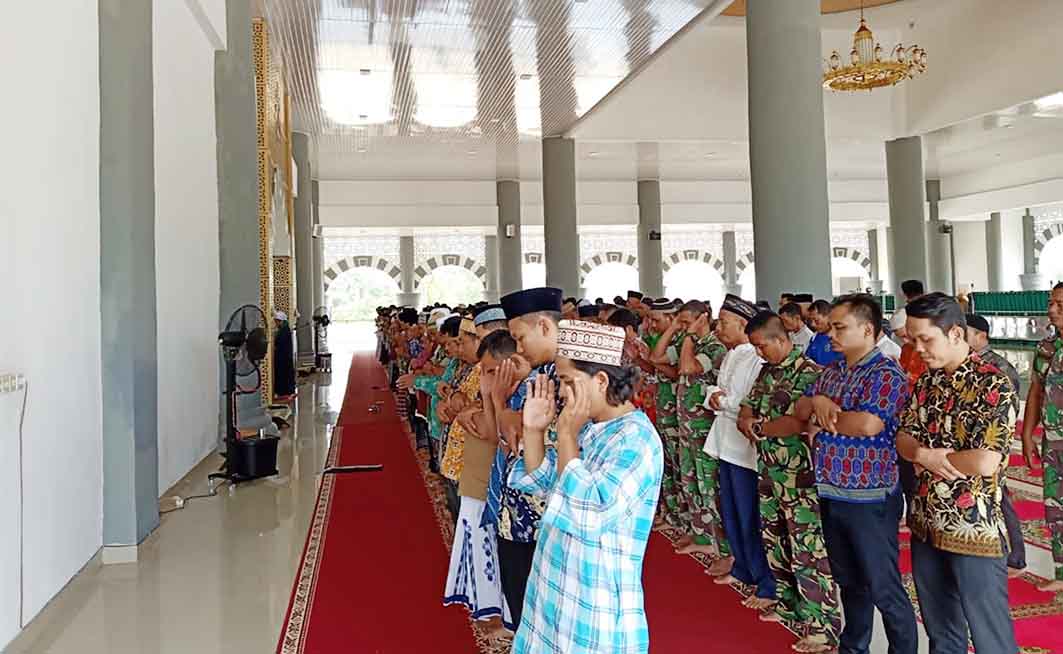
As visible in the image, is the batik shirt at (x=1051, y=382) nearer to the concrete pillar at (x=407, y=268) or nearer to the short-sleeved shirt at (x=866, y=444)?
the short-sleeved shirt at (x=866, y=444)

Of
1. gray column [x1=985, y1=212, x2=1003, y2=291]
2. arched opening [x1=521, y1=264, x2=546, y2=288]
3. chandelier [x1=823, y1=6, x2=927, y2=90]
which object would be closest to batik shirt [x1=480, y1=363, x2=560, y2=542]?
chandelier [x1=823, y1=6, x2=927, y2=90]

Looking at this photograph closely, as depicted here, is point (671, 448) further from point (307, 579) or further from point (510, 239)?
point (510, 239)

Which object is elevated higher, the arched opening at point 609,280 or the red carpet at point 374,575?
the arched opening at point 609,280

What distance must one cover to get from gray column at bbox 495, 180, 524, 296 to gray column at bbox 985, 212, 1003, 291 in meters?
13.6

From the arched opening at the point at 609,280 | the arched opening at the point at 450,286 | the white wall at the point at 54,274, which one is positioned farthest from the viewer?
the arched opening at the point at 609,280

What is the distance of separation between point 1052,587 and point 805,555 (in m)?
1.40

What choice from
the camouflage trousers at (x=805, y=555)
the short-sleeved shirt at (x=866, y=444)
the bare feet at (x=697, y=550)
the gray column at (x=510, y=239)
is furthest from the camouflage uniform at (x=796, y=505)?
the gray column at (x=510, y=239)

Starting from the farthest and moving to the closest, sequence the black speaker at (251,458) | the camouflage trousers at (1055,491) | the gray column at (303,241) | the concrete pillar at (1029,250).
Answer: the concrete pillar at (1029,250)
the gray column at (303,241)
the black speaker at (251,458)
the camouflage trousers at (1055,491)

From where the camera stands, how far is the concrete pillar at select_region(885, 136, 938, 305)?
1455cm

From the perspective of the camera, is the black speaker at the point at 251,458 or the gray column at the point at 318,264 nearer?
the black speaker at the point at 251,458

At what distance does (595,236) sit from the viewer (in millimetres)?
27156

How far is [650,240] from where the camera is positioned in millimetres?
21094

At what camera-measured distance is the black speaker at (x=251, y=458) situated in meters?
6.56

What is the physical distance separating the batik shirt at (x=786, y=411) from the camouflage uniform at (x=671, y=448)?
131 centimetres
